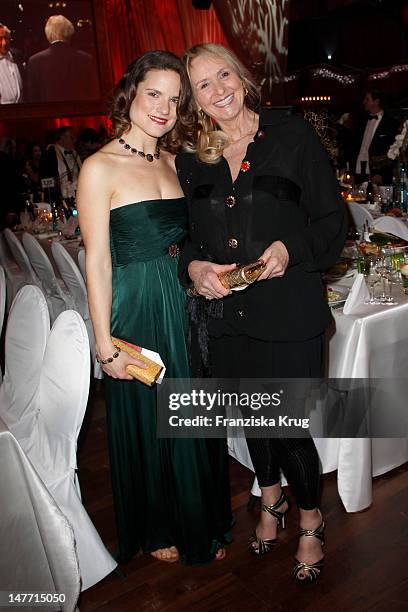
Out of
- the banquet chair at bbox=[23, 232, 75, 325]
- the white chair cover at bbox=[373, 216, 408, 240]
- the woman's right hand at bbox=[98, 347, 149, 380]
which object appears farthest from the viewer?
the white chair cover at bbox=[373, 216, 408, 240]

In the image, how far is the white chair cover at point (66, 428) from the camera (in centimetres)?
188

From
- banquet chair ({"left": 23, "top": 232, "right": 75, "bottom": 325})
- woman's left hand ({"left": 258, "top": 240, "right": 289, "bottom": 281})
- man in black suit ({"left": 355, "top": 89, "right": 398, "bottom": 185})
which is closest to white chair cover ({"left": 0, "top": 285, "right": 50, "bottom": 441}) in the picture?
woman's left hand ({"left": 258, "top": 240, "right": 289, "bottom": 281})

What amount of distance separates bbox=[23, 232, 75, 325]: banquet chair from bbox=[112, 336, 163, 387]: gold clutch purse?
2.10 meters

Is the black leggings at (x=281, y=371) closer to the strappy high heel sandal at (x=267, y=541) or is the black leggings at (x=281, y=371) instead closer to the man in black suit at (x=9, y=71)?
the strappy high heel sandal at (x=267, y=541)

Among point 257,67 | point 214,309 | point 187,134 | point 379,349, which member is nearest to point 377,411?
point 379,349

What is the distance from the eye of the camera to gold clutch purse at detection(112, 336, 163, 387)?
1.77m

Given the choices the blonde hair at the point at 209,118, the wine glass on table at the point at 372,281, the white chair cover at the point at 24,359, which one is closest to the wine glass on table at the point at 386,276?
the wine glass on table at the point at 372,281

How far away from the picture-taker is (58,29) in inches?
407

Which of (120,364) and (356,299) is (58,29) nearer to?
(356,299)

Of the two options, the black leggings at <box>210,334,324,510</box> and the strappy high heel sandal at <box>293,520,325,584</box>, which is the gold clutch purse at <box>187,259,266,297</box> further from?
the strappy high heel sandal at <box>293,520,325,584</box>

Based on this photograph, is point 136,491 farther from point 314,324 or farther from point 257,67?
point 257,67

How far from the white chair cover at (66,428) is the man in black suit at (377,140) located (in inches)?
163

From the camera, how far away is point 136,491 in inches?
80.6

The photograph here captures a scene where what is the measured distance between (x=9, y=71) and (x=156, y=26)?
9.27ft
